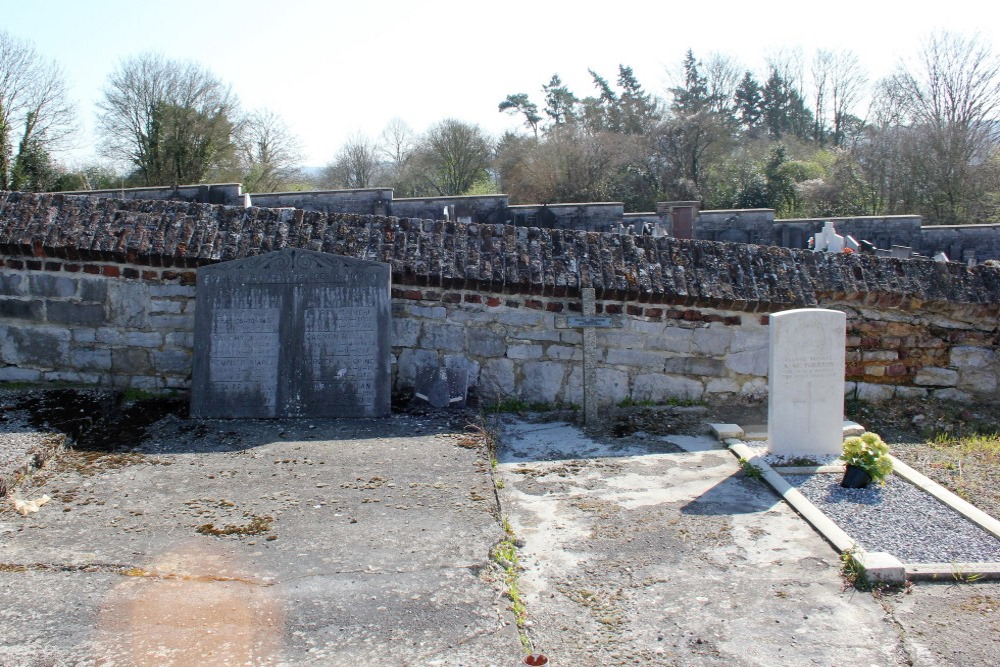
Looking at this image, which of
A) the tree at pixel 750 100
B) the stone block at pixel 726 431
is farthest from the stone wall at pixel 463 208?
the tree at pixel 750 100

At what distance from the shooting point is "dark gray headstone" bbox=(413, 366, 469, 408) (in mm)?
6828

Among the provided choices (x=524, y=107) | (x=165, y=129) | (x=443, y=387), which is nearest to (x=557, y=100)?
(x=524, y=107)

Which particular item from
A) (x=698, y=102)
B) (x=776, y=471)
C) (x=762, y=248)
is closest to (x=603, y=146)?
(x=698, y=102)

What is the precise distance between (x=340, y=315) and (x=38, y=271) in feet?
8.77

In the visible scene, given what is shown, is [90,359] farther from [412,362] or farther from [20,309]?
[412,362]

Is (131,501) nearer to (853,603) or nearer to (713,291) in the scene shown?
(853,603)

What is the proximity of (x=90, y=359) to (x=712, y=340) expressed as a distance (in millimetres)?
5415

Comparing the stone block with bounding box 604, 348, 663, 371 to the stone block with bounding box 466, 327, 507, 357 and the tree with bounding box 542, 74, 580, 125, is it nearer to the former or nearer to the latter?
the stone block with bounding box 466, 327, 507, 357

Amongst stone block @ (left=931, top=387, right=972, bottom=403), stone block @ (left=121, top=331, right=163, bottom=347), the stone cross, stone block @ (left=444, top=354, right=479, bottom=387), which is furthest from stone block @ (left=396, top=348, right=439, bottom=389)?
stone block @ (left=931, top=387, right=972, bottom=403)

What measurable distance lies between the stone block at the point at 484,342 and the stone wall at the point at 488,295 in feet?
0.04

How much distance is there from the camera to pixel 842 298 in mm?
7340

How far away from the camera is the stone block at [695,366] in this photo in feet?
23.7

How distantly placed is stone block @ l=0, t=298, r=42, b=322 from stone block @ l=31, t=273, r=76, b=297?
110 millimetres

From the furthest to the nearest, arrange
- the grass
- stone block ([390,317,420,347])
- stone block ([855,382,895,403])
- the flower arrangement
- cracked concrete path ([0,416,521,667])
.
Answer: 1. stone block ([855,382,895,403])
2. stone block ([390,317,420,347])
3. the grass
4. the flower arrangement
5. cracked concrete path ([0,416,521,667])
